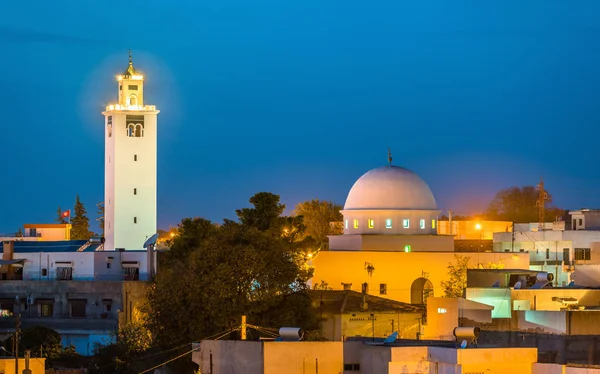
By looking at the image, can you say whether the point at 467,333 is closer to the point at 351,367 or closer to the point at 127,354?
the point at 351,367

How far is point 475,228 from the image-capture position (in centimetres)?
7438

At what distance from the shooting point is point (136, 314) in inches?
2040

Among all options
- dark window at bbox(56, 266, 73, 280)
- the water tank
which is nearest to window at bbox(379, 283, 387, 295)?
dark window at bbox(56, 266, 73, 280)

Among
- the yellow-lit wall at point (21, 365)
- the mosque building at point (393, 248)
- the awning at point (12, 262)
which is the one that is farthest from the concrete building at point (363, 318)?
the awning at point (12, 262)

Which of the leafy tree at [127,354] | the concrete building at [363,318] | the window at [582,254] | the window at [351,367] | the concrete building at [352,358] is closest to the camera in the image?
the concrete building at [352,358]

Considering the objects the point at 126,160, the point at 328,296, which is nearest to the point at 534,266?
the point at 328,296

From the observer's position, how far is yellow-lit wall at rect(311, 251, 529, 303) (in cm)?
5541

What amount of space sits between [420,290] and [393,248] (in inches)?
93.5

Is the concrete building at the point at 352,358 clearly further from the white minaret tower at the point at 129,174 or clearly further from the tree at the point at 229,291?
the white minaret tower at the point at 129,174

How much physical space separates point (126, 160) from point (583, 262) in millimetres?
21716

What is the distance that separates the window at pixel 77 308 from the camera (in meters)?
53.4

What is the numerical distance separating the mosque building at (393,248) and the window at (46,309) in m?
9.33

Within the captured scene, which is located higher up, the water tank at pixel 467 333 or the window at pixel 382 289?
the window at pixel 382 289

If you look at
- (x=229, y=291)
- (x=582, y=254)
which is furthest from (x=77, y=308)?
(x=582, y=254)
